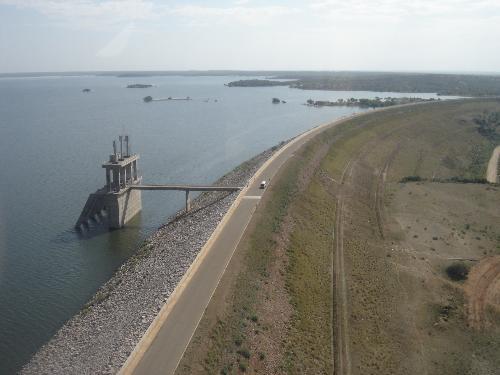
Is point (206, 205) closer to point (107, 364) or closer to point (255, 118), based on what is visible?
point (107, 364)

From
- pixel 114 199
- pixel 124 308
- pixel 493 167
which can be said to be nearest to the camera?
pixel 124 308

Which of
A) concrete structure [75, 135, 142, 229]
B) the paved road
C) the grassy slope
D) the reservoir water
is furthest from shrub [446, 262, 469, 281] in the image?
concrete structure [75, 135, 142, 229]

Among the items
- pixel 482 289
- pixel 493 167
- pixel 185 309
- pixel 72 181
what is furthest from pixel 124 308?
pixel 493 167

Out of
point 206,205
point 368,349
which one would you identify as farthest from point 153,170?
point 368,349

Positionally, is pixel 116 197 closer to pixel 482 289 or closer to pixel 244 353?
pixel 244 353

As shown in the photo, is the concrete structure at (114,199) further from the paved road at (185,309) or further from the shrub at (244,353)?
the shrub at (244,353)
